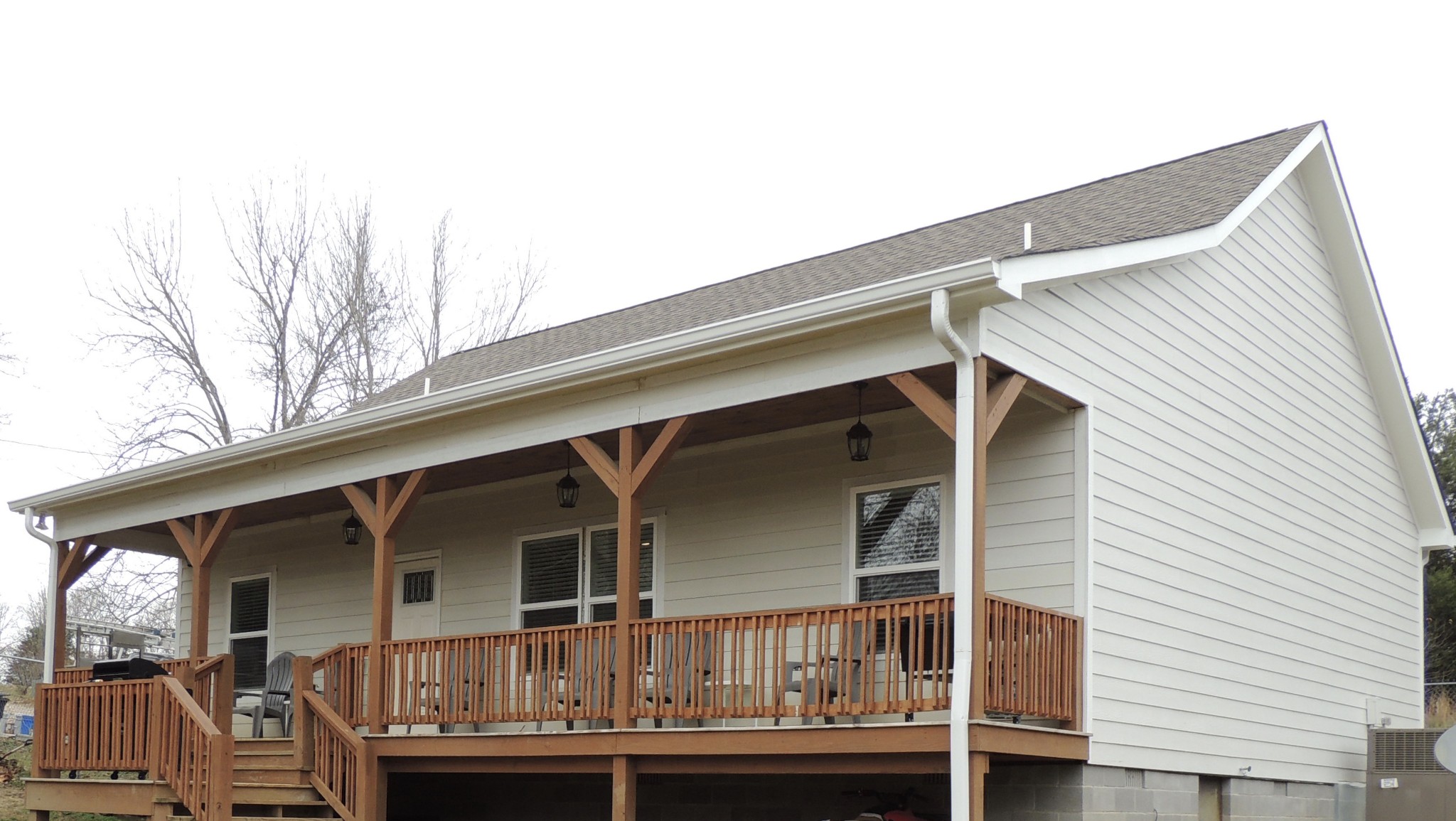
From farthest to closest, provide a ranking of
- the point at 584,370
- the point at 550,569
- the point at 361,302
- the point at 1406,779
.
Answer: the point at 361,302
the point at 550,569
the point at 1406,779
the point at 584,370

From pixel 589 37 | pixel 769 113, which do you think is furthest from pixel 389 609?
pixel 769 113

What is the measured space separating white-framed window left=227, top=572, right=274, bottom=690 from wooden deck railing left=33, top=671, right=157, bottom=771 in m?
3.80

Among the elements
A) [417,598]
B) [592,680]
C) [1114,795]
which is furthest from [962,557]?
[417,598]

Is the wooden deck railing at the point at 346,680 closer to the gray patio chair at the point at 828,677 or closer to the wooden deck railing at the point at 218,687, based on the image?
the wooden deck railing at the point at 218,687

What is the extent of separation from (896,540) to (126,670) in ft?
21.0

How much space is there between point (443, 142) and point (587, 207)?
14.3 feet

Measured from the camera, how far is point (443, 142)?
40031mm

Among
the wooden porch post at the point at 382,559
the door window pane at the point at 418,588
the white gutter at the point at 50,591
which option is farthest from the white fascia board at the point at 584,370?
the door window pane at the point at 418,588

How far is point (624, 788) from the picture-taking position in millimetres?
9859

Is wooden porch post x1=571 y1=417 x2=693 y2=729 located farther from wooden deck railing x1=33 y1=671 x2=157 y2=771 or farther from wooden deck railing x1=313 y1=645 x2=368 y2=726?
wooden deck railing x1=33 y1=671 x2=157 y2=771

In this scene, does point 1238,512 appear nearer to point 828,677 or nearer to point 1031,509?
point 1031,509

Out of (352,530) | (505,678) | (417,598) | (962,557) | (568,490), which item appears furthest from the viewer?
(417,598)

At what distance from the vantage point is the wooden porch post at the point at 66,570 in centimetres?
1463

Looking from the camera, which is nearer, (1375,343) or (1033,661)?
(1033,661)
